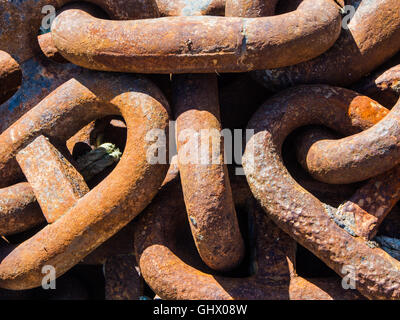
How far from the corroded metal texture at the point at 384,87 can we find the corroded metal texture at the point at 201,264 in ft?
1.92

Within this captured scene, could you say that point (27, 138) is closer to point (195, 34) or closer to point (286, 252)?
point (195, 34)

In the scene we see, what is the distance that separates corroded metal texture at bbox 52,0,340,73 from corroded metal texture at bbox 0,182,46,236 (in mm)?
510

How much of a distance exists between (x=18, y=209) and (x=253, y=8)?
1079 mm

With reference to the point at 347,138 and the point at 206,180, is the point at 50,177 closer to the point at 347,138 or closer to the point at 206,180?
the point at 206,180

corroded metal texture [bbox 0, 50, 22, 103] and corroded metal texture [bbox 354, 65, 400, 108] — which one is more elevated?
corroded metal texture [bbox 0, 50, 22, 103]

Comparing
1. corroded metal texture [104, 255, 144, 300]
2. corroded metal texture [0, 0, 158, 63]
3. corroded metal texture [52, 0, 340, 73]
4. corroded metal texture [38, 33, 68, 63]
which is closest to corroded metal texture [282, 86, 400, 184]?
corroded metal texture [52, 0, 340, 73]

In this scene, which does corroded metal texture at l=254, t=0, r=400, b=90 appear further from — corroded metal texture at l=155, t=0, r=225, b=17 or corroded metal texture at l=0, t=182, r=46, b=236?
corroded metal texture at l=0, t=182, r=46, b=236

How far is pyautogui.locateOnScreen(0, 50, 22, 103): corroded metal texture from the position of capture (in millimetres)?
1594

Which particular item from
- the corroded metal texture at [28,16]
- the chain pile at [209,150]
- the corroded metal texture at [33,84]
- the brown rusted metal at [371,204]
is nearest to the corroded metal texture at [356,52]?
the chain pile at [209,150]

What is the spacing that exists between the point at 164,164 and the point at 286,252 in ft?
1.79

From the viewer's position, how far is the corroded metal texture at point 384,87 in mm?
1501

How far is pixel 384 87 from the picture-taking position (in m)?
1.52

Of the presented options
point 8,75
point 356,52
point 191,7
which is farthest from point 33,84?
point 356,52
